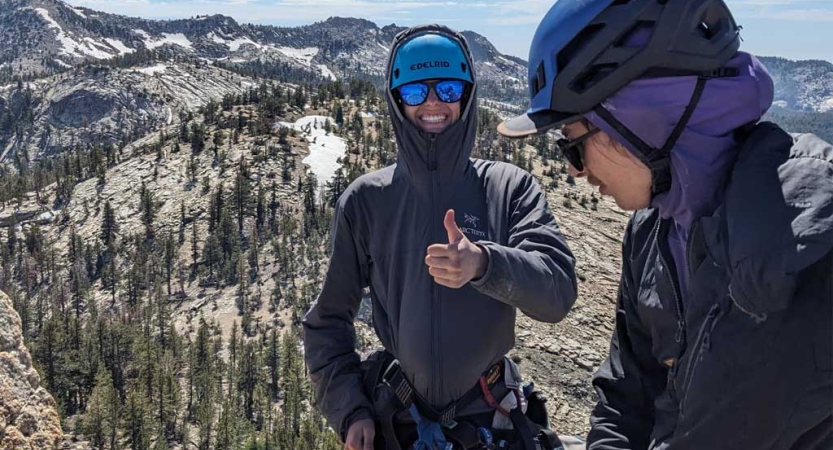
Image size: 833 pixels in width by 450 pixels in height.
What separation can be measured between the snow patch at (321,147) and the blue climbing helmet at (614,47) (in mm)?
75100

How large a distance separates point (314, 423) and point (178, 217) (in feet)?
137

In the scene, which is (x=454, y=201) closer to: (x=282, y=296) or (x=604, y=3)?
(x=604, y=3)

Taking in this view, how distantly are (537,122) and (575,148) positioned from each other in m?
0.16

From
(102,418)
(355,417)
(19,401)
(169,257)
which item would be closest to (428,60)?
(355,417)

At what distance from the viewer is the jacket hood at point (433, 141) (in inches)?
134

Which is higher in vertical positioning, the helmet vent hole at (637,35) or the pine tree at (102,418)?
the helmet vent hole at (637,35)

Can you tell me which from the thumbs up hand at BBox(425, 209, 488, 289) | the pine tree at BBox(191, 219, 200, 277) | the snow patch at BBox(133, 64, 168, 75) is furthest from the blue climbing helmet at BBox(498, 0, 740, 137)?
the snow patch at BBox(133, 64, 168, 75)

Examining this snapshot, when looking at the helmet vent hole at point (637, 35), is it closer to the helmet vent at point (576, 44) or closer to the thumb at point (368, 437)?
the helmet vent at point (576, 44)

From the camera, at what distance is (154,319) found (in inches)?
2319

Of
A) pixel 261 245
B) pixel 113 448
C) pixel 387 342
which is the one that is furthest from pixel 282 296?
pixel 387 342

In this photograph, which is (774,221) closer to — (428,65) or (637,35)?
(637,35)

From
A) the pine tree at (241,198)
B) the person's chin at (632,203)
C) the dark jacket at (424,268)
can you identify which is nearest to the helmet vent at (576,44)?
the person's chin at (632,203)

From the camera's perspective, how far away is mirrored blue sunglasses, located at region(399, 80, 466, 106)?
348 cm

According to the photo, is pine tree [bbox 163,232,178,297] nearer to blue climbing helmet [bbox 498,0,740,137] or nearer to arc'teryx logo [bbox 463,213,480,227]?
arc'teryx logo [bbox 463,213,480,227]
